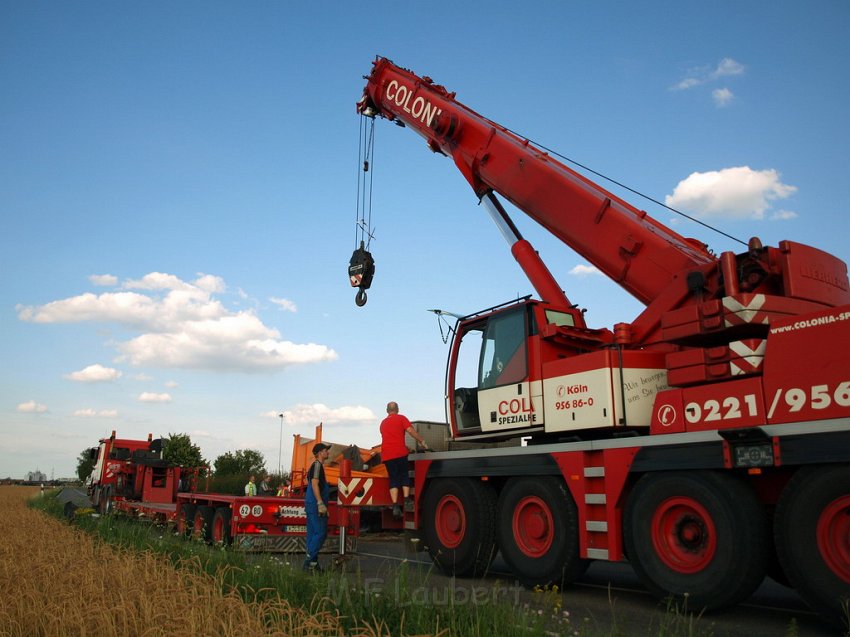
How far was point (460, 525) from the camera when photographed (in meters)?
9.38

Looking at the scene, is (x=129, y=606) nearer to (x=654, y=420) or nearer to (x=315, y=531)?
(x=315, y=531)

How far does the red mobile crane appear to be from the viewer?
5.89 meters

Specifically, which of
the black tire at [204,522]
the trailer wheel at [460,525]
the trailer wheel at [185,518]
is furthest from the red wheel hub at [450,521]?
the trailer wheel at [185,518]

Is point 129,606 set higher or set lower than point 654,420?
lower

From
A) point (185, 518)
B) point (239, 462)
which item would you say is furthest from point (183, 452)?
point (185, 518)

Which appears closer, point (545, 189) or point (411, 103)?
point (545, 189)

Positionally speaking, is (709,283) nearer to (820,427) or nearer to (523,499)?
(820,427)

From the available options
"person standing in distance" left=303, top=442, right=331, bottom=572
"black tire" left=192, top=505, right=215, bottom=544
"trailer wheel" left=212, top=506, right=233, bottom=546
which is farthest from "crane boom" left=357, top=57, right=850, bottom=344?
"black tire" left=192, top=505, right=215, bottom=544

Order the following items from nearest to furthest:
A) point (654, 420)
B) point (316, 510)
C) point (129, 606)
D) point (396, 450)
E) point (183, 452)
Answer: point (129, 606) < point (654, 420) < point (316, 510) < point (396, 450) < point (183, 452)

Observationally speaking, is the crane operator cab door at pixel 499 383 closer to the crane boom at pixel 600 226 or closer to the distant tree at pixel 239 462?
the crane boom at pixel 600 226

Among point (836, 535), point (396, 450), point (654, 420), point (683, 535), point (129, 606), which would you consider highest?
point (654, 420)

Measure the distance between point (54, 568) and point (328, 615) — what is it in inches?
140

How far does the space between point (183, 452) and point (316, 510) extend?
130 ft

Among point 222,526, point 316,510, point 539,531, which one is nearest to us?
point 539,531
